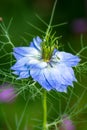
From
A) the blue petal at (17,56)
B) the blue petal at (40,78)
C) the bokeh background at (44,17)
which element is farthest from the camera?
the bokeh background at (44,17)

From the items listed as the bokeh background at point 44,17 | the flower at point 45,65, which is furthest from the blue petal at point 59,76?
the bokeh background at point 44,17

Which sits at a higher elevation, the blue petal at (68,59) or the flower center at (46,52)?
the flower center at (46,52)

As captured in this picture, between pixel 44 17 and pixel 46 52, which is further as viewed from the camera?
pixel 44 17

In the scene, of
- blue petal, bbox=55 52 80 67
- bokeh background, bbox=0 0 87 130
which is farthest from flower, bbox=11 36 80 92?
bokeh background, bbox=0 0 87 130

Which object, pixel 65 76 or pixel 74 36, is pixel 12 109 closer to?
pixel 74 36

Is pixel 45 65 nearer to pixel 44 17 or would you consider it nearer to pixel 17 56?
pixel 17 56

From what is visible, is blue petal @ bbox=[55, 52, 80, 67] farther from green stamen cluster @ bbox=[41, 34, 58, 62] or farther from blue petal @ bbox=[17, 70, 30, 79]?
blue petal @ bbox=[17, 70, 30, 79]

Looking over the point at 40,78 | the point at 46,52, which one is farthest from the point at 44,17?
the point at 40,78

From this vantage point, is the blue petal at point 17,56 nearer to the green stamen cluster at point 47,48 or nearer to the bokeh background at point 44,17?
the green stamen cluster at point 47,48
